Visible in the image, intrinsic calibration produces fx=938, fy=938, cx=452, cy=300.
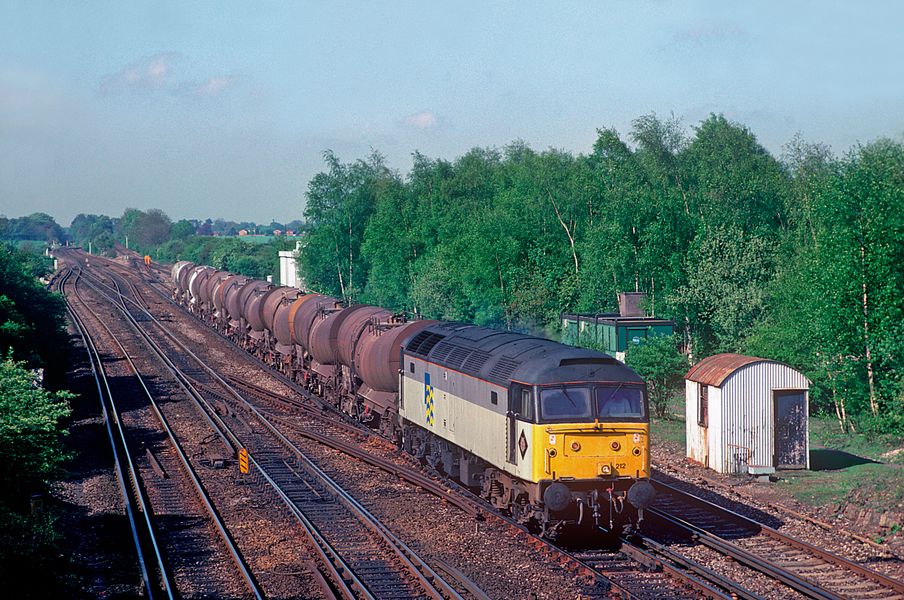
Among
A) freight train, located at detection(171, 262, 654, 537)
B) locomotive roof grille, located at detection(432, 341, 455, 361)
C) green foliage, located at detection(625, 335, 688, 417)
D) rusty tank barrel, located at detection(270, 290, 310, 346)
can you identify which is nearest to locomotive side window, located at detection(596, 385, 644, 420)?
freight train, located at detection(171, 262, 654, 537)

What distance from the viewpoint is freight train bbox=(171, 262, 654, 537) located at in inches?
719

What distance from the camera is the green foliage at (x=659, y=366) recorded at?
35406 millimetres

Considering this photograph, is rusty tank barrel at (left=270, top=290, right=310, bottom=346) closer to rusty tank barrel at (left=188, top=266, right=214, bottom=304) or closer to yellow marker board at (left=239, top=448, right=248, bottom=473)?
yellow marker board at (left=239, top=448, right=248, bottom=473)

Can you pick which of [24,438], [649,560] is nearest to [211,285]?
[24,438]

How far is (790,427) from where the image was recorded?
2617cm

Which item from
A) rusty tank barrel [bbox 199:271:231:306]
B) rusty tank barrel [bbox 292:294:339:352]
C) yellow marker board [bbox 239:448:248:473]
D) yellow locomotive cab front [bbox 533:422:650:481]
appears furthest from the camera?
rusty tank barrel [bbox 199:271:231:306]

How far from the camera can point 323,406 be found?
37906mm

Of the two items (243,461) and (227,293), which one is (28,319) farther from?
(243,461)

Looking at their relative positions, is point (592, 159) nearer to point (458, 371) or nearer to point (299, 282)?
point (299, 282)

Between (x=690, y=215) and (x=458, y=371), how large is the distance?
33627 millimetres

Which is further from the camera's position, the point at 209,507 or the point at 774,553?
the point at 209,507

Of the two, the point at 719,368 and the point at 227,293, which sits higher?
the point at 227,293

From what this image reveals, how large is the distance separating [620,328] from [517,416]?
24870 millimetres

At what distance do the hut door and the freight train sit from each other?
8.57m
